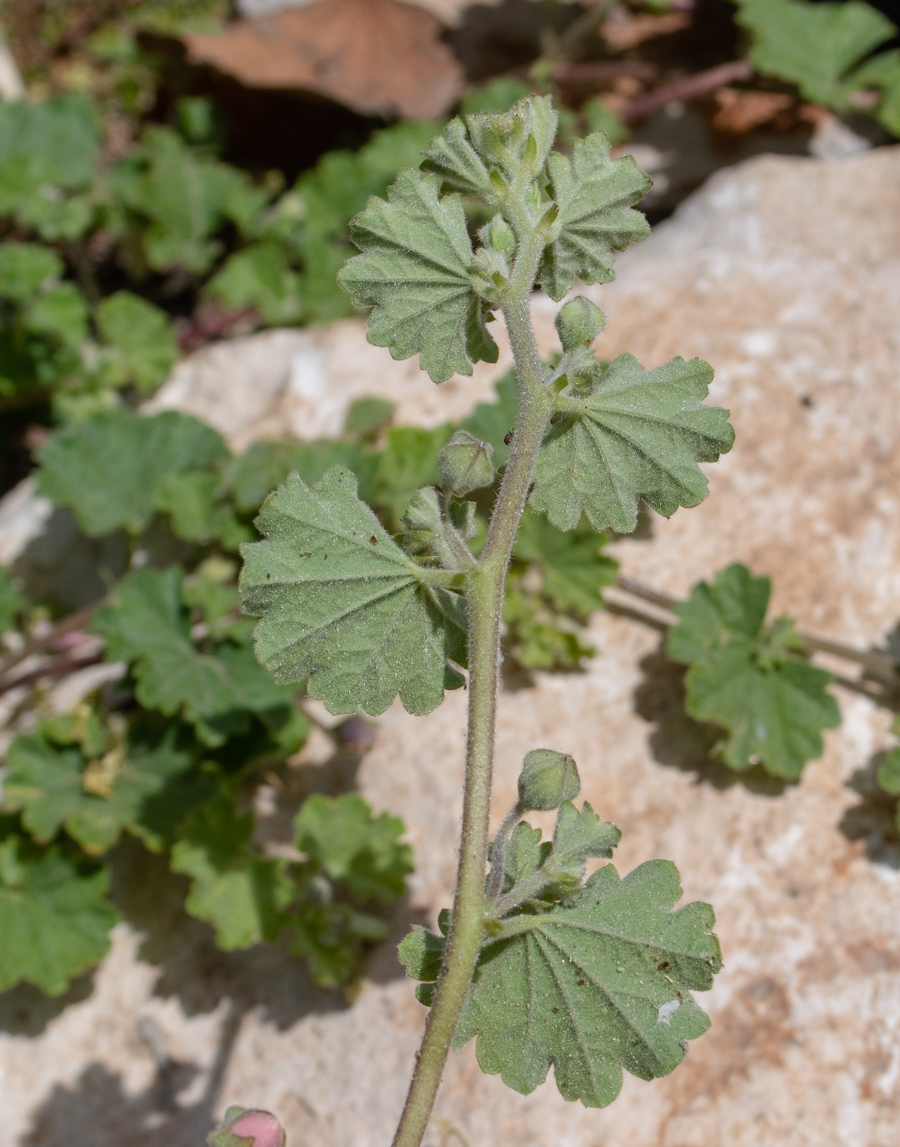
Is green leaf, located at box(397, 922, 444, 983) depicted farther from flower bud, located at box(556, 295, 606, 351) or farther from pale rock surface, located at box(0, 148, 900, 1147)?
flower bud, located at box(556, 295, 606, 351)

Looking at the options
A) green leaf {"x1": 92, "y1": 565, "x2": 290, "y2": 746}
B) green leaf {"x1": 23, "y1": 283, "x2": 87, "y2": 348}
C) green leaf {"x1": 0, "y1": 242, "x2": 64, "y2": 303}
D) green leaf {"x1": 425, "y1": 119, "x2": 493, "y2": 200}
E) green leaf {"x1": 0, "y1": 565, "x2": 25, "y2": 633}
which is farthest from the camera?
green leaf {"x1": 23, "y1": 283, "x2": 87, "y2": 348}

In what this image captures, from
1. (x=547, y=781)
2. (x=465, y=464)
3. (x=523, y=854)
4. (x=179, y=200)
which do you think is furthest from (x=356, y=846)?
(x=179, y=200)

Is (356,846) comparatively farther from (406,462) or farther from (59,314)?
(59,314)

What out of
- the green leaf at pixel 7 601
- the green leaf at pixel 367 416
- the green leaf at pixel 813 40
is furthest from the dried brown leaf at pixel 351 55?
the green leaf at pixel 7 601

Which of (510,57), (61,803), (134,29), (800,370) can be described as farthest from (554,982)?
(134,29)

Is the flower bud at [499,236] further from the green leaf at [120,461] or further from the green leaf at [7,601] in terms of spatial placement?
the green leaf at [7,601]

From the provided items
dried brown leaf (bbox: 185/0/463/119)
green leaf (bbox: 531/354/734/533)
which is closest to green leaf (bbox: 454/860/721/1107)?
green leaf (bbox: 531/354/734/533)
